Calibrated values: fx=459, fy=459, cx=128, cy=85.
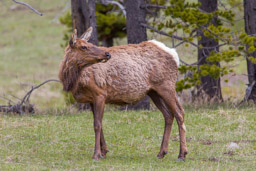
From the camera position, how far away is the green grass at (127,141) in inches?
313

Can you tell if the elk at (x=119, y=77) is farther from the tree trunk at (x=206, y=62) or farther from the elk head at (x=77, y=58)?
the tree trunk at (x=206, y=62)

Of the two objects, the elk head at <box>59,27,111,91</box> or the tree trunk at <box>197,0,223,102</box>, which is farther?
the tree trunk at <box>197,0,223,102</box>

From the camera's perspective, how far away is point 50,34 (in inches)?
1613

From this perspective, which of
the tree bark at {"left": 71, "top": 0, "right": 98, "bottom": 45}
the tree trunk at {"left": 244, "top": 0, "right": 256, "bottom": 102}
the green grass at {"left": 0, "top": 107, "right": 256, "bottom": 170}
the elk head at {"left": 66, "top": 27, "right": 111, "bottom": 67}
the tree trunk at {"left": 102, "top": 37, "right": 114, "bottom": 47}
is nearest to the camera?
the green grass at {"left": 0, "top": 107, "right": 256, "bottom": 170}

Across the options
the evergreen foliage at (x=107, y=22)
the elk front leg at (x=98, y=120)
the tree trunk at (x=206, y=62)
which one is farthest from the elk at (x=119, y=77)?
the evergreen foliage at (x=107, y=22)

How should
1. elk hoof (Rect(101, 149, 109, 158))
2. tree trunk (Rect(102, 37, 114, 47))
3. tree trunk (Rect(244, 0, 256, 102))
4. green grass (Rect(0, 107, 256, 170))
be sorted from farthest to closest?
tree trunk (Rect(102, 37, 114, 47)), tree trunk (Rect(244, 0, 256, 102)), elk hoof (Rect(101, 149, 109, 158)), green grass (Rect(0, 107, 256, 170))

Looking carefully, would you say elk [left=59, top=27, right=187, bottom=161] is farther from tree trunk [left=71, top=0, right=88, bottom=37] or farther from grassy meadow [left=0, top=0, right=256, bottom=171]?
tree trunk [left=71, top=0, right=88, bottom=37]

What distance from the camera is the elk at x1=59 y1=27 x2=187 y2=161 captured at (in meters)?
8.35

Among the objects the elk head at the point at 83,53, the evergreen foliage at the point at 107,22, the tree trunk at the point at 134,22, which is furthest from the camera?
the evergreen foliage at the point at 107,22

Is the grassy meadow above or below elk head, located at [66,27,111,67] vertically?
below

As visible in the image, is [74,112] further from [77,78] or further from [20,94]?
[20,94]

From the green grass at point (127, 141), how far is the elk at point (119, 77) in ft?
1.78

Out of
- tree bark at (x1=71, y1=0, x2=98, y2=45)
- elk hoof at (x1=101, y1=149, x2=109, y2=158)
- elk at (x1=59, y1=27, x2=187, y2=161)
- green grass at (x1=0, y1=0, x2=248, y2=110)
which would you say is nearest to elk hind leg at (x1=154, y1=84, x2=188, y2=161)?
elk at (x1=59, y1=27, x2=187, y2=161)

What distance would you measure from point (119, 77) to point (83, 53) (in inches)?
33.3
